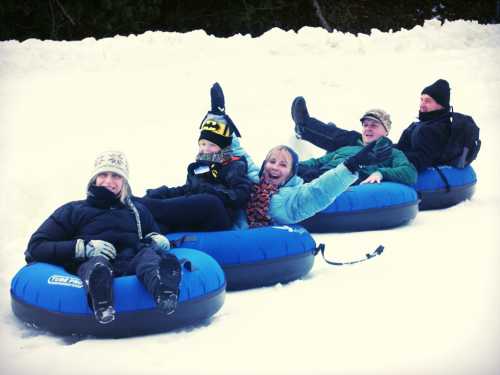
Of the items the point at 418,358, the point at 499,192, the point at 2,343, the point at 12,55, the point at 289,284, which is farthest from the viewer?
the point at 12,55

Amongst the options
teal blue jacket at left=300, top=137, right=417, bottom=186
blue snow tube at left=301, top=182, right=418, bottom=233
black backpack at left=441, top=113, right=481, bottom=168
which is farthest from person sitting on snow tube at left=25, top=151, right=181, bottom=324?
black backpack at left=441, top=113, right=481, bottom=168

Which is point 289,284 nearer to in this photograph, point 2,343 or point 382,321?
point 382,321

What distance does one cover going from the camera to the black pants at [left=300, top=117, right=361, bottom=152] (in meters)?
7.51

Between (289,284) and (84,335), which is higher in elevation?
(289,284)

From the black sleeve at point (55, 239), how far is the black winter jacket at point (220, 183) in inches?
44.8

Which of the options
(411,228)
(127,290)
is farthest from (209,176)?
(411,228)

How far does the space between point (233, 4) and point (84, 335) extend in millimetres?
13793

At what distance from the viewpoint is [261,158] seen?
9.26 metres

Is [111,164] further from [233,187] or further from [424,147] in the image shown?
[424,147]

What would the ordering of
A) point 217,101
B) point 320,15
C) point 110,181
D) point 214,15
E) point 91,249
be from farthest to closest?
1. point 320,15
2. point 214,15
3. point 217,101
4. point 110,181
5. point 91,249

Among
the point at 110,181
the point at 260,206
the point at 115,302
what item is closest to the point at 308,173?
the point at 260,206

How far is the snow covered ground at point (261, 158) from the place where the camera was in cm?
396

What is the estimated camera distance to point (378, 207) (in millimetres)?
6590

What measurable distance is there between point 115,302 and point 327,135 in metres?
3.95
